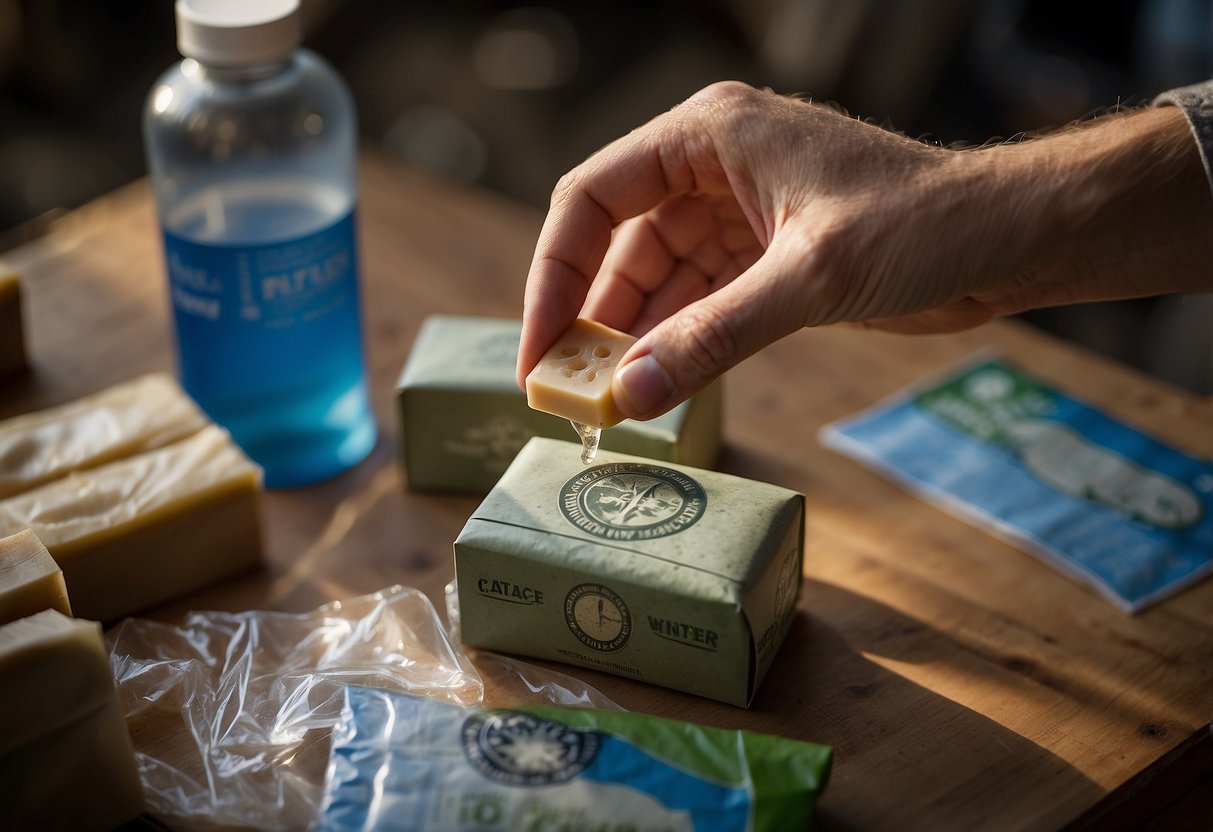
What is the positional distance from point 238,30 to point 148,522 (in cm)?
39

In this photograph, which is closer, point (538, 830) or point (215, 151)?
point (538, 830)

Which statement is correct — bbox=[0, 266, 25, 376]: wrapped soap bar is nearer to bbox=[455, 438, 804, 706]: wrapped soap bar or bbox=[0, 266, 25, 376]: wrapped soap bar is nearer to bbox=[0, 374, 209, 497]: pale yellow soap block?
bbox=[0, 374, 209, 497]: pale yellow soap block

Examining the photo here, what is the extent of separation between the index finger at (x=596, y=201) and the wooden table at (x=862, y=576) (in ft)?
0.78

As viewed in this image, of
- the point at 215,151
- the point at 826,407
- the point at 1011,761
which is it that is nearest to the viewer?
the point at 1011,761

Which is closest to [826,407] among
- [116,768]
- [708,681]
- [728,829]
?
A: [708,681]

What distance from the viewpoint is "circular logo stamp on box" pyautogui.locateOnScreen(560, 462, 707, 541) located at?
831mm

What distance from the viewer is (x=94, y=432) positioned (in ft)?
3.27

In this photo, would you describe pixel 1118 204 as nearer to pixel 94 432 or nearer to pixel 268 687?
pixel 268 687

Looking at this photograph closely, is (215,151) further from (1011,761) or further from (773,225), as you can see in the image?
(1011,761)

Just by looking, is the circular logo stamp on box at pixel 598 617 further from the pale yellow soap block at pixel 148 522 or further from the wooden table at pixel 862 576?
the pale yellow soap block at pixel 148 522

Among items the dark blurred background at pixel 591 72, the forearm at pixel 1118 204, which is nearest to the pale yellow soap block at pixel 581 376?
the forearm at pixel 1118 204

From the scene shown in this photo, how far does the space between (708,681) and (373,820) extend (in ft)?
0.82

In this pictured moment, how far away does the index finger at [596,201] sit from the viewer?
94 centimetres

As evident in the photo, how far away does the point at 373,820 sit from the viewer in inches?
27.7
